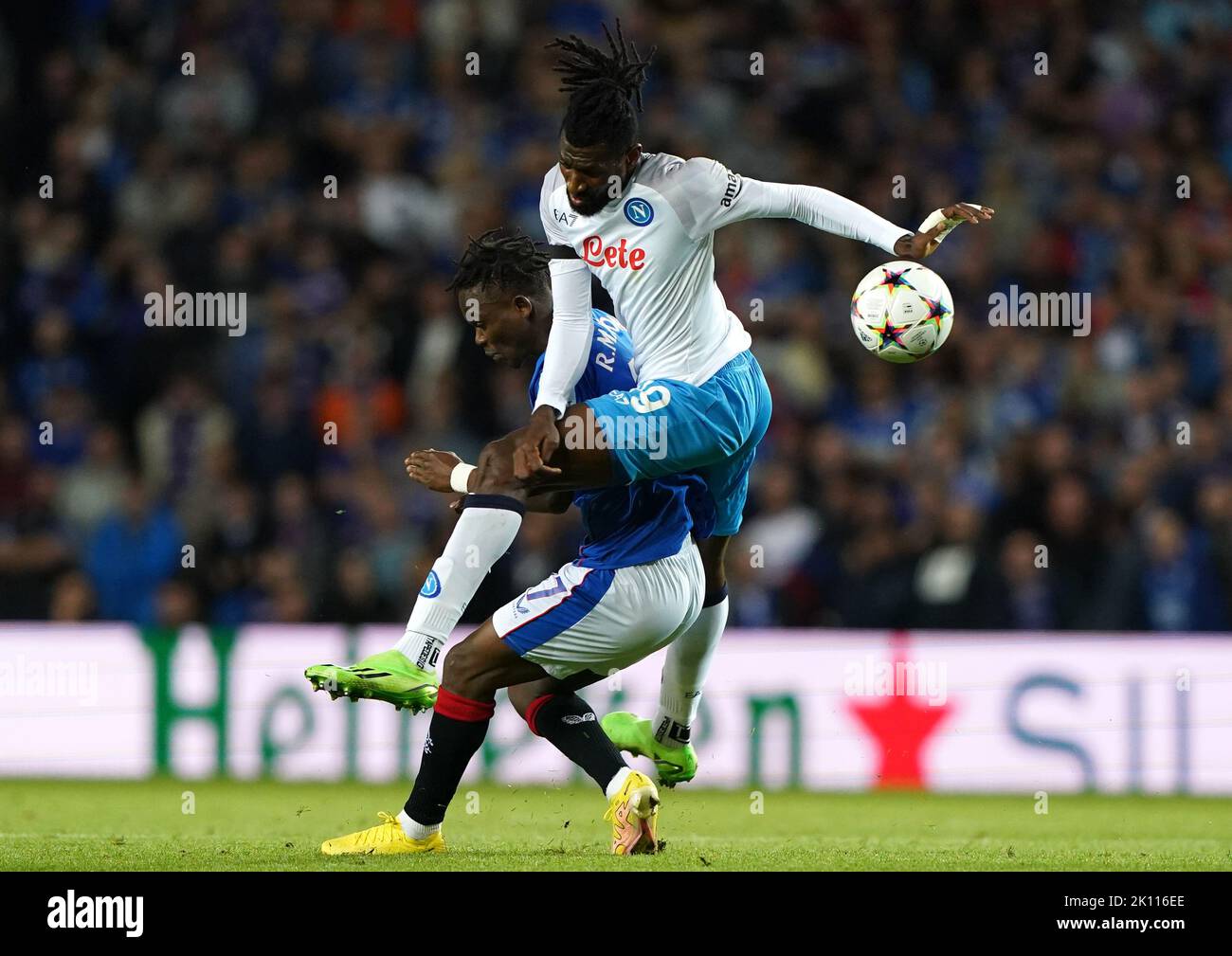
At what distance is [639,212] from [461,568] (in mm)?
1300

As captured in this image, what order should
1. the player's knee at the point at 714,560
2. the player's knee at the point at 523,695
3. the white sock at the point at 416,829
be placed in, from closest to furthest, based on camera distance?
the white sock at the point at 416,829
the player's knee at the point at 523,695
the player's knee at the point at 714,560

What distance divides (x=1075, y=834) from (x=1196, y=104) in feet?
26.7

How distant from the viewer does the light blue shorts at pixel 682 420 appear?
5984mm

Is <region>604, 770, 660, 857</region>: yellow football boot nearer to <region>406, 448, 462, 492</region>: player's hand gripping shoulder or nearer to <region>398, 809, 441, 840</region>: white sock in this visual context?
<region>398, 809, 441, 840</region>: white sock

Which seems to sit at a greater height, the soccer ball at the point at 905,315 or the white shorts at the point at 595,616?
the soccer ball at the point at 905,315

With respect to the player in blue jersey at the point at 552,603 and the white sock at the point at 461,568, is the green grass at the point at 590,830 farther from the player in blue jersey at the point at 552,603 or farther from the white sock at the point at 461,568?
the white sock at the point at 461,568

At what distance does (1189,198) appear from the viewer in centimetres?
1370

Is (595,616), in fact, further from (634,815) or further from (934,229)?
(934,229)

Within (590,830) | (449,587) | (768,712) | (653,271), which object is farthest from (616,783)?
(768,712)

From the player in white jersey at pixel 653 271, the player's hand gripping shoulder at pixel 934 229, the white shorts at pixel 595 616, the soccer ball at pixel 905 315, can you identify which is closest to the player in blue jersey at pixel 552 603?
the white shorts at pixel 595 616

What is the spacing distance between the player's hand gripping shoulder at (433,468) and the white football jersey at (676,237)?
70cm

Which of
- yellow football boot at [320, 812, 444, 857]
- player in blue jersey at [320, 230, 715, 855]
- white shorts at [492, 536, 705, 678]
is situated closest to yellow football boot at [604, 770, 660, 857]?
player in blue jersey at [320, 230, 715, 855]

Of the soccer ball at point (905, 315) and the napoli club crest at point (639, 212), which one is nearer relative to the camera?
the napoli club crest at point (639, 212)

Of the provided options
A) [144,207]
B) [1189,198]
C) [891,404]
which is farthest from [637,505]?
[1189,198]
